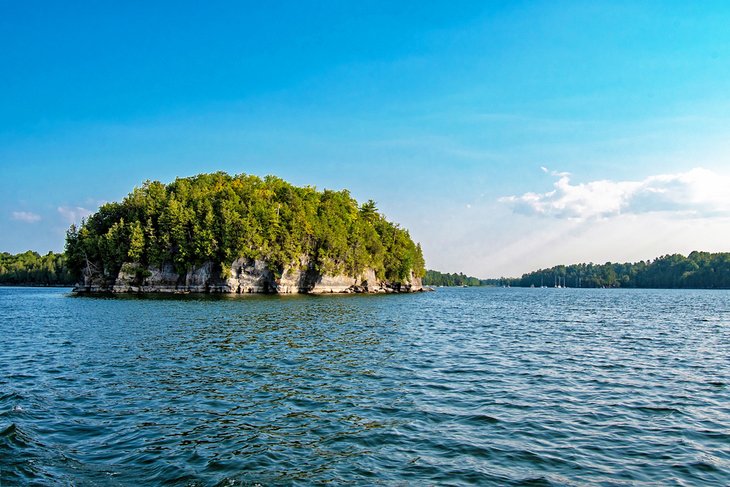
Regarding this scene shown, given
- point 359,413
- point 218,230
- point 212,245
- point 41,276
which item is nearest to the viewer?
point 359,413

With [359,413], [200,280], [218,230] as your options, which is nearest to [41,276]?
[200,280]

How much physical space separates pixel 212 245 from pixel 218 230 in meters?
4.08

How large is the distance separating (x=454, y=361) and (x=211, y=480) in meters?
14.8

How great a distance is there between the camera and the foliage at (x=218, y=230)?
9925 cm

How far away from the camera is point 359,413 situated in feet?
43.7

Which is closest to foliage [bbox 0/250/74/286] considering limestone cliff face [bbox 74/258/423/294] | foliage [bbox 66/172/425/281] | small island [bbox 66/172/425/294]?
small island [bbox 66/172/425/294]

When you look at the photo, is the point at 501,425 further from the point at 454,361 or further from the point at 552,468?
the point at 454,361

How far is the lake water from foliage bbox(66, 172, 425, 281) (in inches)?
A: 2912

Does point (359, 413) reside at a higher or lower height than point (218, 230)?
lower

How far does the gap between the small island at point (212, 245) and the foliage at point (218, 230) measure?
0.70 feet

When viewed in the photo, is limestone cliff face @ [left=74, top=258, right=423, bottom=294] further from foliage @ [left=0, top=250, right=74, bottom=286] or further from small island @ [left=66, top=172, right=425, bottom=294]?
foliage @ [left=0, top=250, right=74, bottom=286]

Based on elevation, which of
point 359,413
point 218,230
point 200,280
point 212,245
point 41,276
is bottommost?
point 359,413

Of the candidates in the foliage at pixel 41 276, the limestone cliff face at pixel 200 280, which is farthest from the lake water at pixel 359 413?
the foliage at pixel 41 276

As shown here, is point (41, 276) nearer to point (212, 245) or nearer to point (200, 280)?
point (200, 280)
